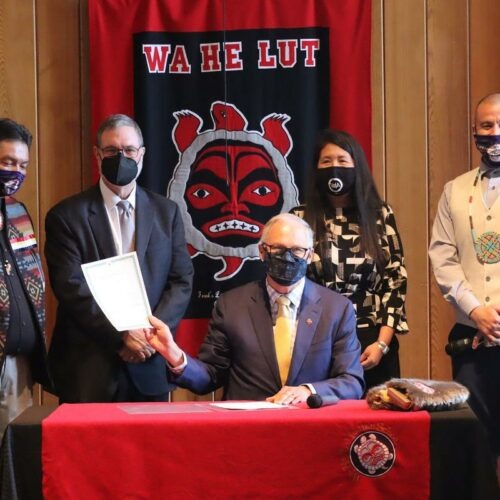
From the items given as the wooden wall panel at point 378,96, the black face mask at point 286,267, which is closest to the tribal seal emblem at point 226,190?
the wooden wall panel at point 378,96

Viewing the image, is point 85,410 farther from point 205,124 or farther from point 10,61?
point 10,61

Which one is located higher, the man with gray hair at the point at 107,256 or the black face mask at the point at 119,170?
the black face mask at the point at 119,170

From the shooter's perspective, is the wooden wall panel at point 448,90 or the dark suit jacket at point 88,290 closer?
the dark suit jacket at point 88,290

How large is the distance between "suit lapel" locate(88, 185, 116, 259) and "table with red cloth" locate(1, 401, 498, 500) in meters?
1.20

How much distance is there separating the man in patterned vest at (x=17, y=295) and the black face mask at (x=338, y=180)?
3.69ft

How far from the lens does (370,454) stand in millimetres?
2434

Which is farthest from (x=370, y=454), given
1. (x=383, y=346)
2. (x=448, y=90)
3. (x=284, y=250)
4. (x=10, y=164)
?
(x=448, y=90)

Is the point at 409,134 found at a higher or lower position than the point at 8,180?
higher

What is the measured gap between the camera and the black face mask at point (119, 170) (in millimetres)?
3589

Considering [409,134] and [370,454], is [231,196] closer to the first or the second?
[409,134]

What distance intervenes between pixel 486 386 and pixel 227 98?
1.81 metres

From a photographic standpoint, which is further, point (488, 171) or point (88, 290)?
point (488, 171)

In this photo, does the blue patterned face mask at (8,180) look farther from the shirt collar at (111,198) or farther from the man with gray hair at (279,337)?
the man with gray hair at (279,337)

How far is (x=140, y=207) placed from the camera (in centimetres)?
365
